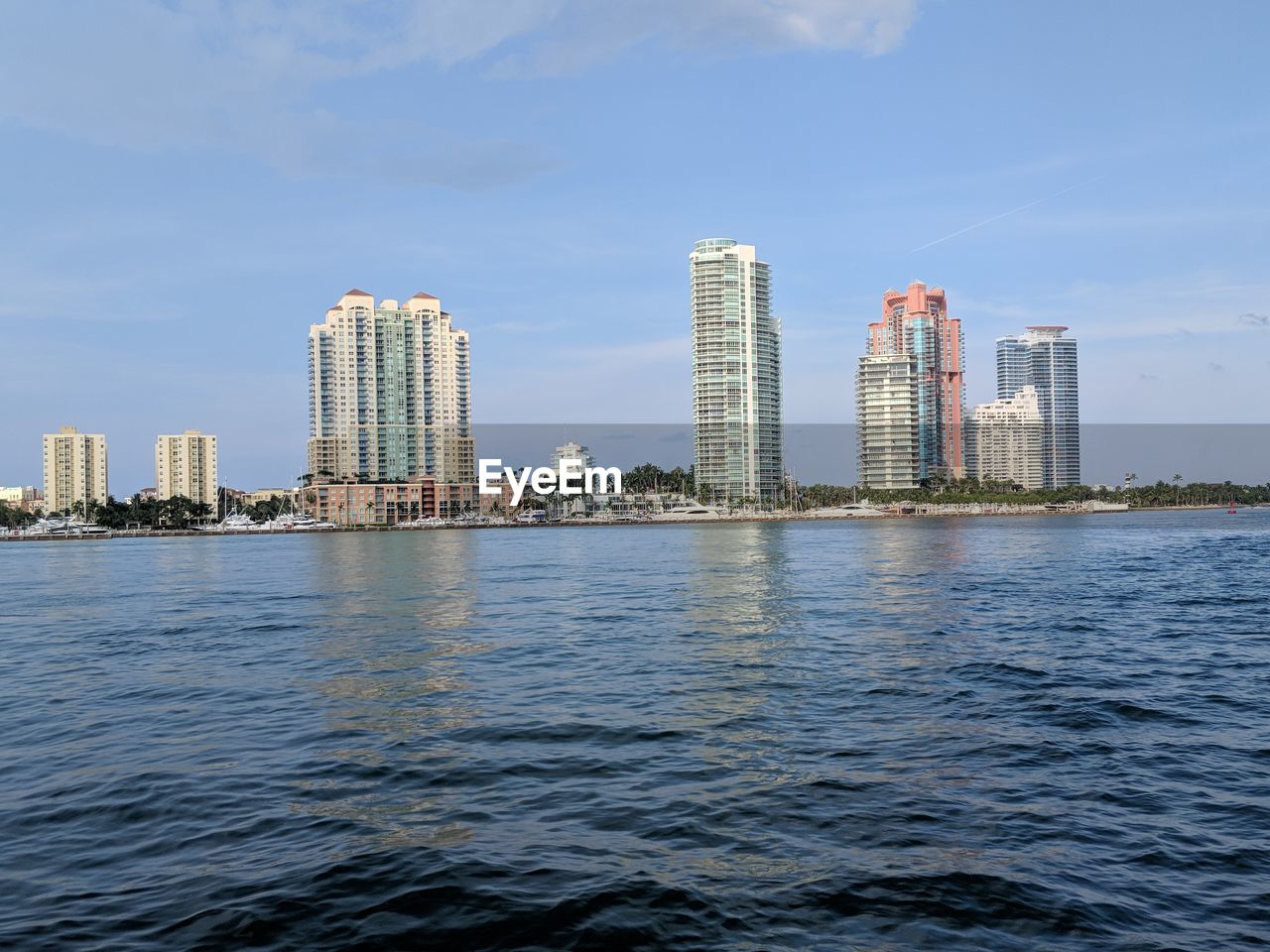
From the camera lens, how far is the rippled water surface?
30.8 ft

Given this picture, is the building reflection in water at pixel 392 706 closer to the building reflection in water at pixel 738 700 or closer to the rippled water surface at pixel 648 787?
the rippled water surface at pixel 648 787

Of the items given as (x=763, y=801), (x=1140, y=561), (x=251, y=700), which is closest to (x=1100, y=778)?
(x=763, y=801)

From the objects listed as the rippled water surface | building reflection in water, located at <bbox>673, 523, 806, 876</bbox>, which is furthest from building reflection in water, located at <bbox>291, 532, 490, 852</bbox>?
building reflection in water, located at <bbox>673, 523, 806, 876</bbox>

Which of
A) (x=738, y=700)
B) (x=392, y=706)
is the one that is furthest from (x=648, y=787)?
(x=392, y=706)

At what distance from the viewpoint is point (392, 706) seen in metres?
20.4

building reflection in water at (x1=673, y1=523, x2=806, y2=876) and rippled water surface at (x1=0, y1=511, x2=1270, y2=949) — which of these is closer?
rippled water surface at (x1=0, y1=511, x2=1270, y2=949)

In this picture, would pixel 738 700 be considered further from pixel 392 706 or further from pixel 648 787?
pixel 392 706

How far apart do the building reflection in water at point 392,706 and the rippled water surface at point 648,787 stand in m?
0.11

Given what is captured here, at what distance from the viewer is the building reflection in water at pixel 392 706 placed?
12.9 metres

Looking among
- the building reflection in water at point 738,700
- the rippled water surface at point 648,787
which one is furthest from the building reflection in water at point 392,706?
the building reflection in water at point 738,700

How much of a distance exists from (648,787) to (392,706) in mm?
8762

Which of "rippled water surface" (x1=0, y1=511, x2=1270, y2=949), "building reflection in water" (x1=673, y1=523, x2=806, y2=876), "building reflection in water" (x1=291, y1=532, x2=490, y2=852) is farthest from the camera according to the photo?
"building reflection in water" (x1=291, y1=532, x2=490, y2=852)

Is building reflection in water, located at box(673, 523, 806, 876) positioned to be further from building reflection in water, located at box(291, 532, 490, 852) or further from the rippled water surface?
building reflection in water, located at box(291, 532, 490, 852)

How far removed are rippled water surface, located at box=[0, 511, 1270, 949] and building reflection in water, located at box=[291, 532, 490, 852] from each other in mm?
114
